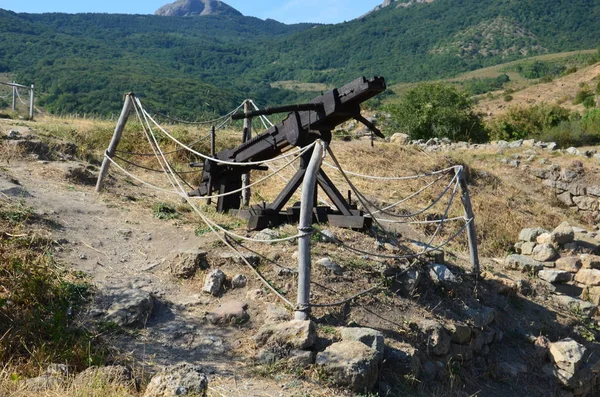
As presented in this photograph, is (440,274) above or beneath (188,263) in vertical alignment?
beneath

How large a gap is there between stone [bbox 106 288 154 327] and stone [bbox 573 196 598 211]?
1312 cm

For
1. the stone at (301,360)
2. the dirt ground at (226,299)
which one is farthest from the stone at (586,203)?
the stone at (301,360)

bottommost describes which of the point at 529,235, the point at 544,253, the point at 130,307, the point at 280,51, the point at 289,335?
the point at 544,253

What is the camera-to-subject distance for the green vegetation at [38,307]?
4.28 meters

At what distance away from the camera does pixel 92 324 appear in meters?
4.78

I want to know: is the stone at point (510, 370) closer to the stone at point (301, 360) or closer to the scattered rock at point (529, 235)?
the stone at point (301, 360)

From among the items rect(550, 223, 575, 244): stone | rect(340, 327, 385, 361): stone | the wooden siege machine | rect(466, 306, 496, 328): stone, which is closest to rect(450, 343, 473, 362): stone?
rect(466, 306, 496, 328): stone

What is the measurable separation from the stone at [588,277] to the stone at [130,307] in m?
6.47

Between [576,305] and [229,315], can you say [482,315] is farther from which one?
[229,315]

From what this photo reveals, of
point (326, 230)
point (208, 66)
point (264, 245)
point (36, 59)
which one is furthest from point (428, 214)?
point (208, 66)

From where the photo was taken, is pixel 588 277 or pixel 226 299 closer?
pixel 226 299

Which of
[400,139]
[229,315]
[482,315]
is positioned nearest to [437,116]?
[400,139]

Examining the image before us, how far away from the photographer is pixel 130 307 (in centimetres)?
496

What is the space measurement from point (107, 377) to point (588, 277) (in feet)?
23.7
